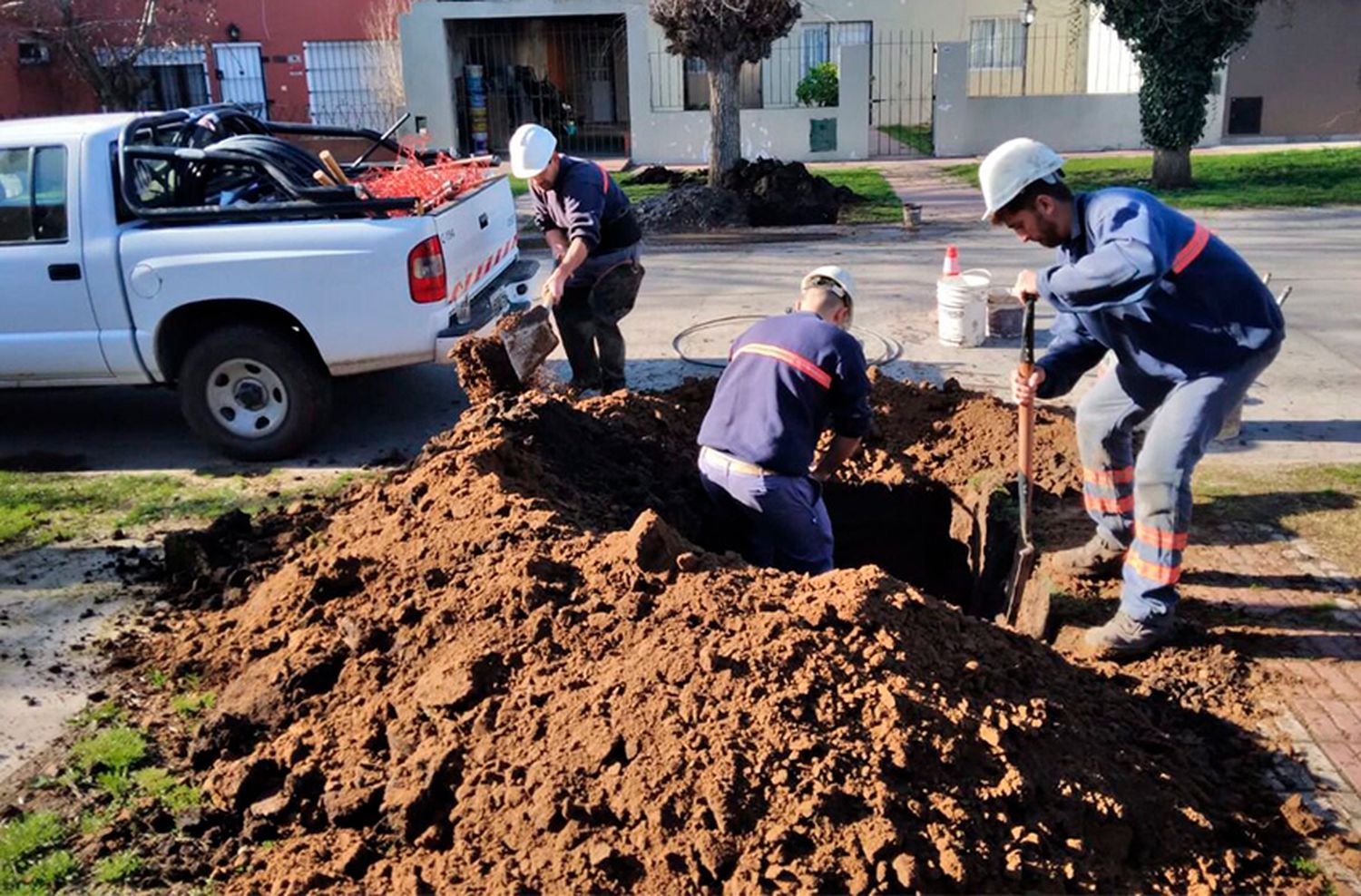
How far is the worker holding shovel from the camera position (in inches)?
177

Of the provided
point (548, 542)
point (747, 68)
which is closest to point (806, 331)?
point (548, 542)

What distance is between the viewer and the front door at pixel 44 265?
727 cm

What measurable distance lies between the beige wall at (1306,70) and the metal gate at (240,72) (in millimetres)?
20850

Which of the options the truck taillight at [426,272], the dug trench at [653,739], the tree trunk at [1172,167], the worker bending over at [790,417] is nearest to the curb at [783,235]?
the tree trunk at [1172,167]

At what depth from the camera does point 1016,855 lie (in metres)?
3.25

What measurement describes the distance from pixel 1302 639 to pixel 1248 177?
1550 cm

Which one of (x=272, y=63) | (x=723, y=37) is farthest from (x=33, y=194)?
(x=272, y=63)

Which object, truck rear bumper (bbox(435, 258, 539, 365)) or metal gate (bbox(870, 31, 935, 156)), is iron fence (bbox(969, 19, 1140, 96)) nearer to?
metal gate (bbox(870, 31, 935, 156))

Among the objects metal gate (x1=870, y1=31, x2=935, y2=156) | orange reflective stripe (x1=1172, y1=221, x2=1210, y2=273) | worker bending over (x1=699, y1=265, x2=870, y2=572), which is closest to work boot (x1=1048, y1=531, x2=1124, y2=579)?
worker bending over (x1=699, y1=265, x2=870, y2=572)

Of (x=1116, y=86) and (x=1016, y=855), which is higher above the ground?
(x=1116, y=86)

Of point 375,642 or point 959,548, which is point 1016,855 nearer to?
point 375,642

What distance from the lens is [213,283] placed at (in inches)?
281

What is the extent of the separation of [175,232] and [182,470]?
58.6 inches

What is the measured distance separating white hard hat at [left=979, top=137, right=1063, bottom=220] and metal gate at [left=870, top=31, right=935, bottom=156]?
21.6 metres
